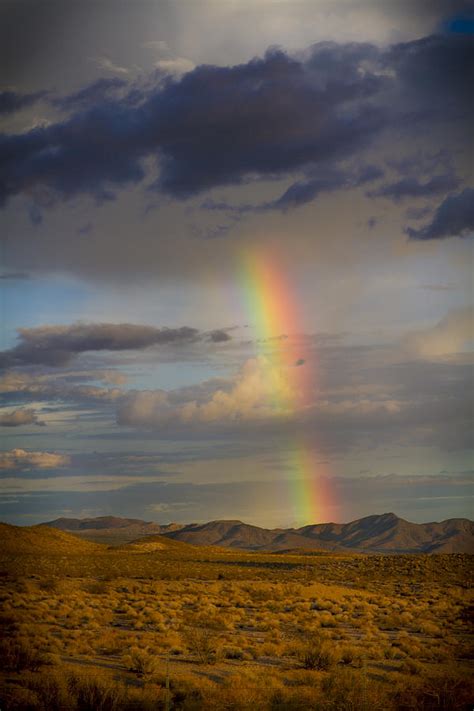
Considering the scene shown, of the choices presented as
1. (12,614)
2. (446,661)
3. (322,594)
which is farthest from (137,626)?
(322,594)

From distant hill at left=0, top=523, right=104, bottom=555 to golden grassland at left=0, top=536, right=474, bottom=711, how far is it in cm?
3126

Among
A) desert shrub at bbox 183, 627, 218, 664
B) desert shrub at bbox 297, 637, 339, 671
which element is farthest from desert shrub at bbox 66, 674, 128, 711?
desert shrub at bbox 297, 637, 339, 671

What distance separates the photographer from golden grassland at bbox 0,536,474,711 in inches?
868

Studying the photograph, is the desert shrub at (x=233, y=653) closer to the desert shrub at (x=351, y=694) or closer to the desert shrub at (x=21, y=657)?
the desert shrub at (x=351, y=694)

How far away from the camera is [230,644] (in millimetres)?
31609

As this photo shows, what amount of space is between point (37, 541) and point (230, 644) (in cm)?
8220

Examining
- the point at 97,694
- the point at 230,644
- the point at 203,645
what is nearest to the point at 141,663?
the point at 203,645

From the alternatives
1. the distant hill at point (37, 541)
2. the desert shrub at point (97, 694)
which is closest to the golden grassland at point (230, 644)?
the desert shrub at point (97, 694)

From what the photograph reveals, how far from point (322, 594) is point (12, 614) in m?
25.2

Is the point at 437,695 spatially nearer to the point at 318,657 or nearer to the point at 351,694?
the point at 351,694

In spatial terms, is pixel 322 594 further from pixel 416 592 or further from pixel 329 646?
pixel 329 646

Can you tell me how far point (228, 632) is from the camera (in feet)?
116

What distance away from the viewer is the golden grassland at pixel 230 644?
22.0 m

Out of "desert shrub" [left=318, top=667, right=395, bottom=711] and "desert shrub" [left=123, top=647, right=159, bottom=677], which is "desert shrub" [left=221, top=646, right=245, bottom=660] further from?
"desert shrub" [left=318, top=667, right=395, bottom=711]
